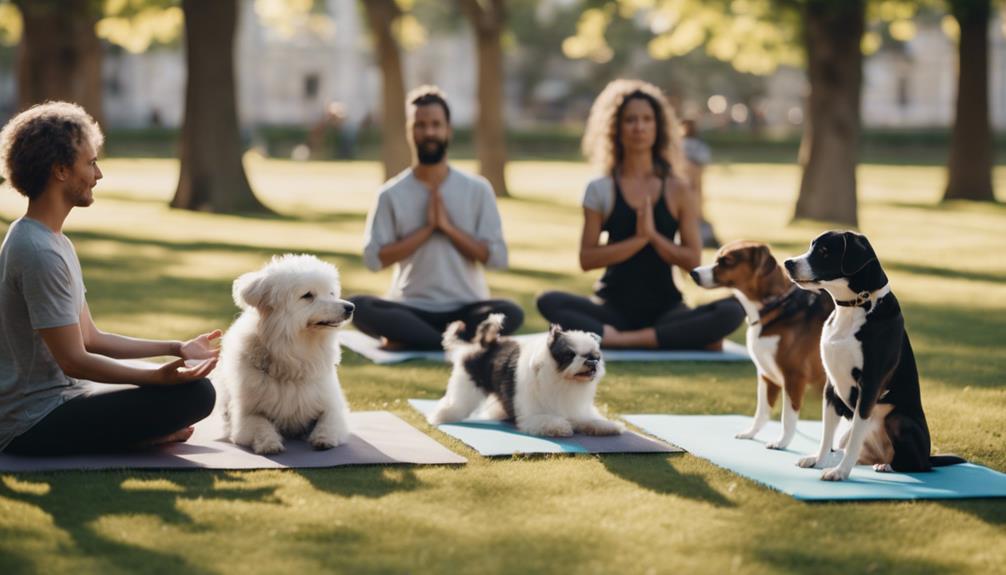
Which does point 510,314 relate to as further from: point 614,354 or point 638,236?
point 638,236

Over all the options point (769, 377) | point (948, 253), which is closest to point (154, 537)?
point (769, 377)

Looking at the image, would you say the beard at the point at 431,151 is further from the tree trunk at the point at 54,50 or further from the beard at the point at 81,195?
the tree trunk at the point at 54,50

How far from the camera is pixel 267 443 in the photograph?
639 centimetres

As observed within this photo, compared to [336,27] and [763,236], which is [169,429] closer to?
[763,236]

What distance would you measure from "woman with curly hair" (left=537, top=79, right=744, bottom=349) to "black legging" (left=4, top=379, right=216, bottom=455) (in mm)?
4085

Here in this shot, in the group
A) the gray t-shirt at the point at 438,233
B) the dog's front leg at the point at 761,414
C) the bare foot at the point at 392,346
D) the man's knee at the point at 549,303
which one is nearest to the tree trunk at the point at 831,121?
the man's knee at the point at 549,303

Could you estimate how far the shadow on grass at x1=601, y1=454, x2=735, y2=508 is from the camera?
5.80m

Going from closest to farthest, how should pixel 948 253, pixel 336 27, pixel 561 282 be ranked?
pixel 561 282 < pixel 948 253 < pixel 336 27

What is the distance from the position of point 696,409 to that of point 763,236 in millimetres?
12294

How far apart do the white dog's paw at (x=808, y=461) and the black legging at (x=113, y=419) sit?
9.25 ft

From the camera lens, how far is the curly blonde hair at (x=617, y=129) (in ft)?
30.9

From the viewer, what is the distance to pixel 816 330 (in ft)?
22.2

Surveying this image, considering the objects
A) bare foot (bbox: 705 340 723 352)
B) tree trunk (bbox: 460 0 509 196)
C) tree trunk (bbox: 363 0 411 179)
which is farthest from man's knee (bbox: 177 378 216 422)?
tree trunk (bbox: 460 0 509 196)

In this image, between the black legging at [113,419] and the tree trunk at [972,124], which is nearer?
the black legging at [113,419]
